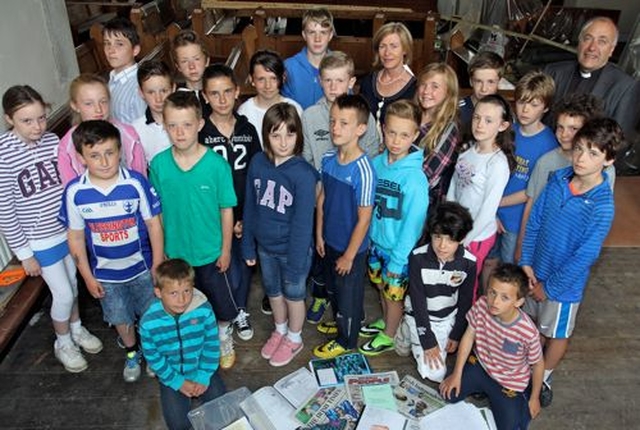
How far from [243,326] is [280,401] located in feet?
1.87

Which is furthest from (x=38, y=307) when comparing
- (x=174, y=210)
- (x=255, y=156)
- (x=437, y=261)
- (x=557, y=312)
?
(x=557, y=312)

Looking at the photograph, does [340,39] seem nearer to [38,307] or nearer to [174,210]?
[174,210]

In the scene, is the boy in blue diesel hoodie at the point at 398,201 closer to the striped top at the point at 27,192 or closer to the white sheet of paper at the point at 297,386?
the white sheet of paper at the point at 297,386

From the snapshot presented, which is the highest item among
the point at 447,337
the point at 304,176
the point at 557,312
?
the point at 304,176

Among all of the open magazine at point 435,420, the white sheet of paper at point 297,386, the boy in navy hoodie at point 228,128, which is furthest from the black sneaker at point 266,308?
the open magazine at point 435,420

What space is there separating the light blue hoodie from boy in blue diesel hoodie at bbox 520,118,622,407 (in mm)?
538

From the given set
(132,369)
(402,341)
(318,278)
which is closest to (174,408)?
(132,369)

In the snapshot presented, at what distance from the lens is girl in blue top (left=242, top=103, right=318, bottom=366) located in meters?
2.35

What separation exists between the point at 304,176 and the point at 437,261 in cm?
72

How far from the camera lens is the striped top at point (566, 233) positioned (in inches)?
87.0

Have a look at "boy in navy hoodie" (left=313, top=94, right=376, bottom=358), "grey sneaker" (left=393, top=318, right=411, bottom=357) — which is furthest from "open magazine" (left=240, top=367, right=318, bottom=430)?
"grey sneaker" (left=393, top=318, right=411, bottom=357)

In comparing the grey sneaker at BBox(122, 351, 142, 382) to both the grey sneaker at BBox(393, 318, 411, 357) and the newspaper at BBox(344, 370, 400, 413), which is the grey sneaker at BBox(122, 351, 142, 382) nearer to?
the newspaper at BBox(344, 370, 400, 413)

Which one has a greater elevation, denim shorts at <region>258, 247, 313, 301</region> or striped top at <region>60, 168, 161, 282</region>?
striped top at <region>60, 168, 161, 282</region>

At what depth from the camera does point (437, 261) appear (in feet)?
7.98
